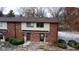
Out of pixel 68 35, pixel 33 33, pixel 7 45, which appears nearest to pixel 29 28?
pixel 33 33

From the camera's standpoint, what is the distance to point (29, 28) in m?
1.98

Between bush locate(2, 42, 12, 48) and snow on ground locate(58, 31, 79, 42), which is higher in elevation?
snow on ground locate(58, 31, 79, 42)

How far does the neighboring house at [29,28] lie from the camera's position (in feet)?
6.42

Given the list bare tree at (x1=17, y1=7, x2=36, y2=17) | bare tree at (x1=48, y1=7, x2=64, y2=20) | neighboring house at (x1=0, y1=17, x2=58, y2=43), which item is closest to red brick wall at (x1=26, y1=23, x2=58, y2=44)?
neighboring house at (x1=0, y1=17, x2=58, y2=43)

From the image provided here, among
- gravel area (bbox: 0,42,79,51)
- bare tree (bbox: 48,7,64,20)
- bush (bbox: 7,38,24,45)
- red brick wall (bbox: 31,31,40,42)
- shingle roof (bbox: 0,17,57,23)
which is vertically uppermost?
bare tree (bbox: 48,7,64,20)

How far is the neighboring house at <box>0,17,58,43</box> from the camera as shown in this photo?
1.96 m

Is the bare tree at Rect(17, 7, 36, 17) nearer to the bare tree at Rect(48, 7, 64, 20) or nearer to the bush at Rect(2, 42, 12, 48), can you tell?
the bare tree at Rect(48, 7, 64, 20)

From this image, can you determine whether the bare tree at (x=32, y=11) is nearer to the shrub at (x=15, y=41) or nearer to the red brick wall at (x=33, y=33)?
the red brick wall at (x=33, y=33)

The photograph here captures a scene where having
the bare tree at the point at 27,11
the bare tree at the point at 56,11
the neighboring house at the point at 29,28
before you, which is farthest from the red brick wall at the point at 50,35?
the bare tree at the point at 27,11
